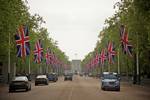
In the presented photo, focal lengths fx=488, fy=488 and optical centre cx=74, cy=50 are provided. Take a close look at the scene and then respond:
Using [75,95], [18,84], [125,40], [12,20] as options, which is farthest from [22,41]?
[75,95]

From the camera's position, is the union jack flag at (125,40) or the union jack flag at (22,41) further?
the union jack flag at (125,40)

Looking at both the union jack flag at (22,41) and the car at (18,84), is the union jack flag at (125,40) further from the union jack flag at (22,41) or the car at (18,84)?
the car at (18,84)

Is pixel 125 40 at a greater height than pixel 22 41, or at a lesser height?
greater

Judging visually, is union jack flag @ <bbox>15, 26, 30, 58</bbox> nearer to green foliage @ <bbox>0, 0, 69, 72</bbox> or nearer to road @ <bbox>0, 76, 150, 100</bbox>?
green foliage @ <bbox>0, 0, 69, 72</bbox>

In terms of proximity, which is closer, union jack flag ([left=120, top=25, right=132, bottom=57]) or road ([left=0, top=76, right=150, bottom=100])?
road ([left=0, top=76, right=150, bottom=100])

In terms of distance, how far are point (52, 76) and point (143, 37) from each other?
115 feet

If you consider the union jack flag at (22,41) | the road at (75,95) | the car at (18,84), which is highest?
the union jack flag at (22,41)

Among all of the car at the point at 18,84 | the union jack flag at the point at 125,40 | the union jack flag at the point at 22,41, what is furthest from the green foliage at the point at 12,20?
the union jack flag at the point at 125,40

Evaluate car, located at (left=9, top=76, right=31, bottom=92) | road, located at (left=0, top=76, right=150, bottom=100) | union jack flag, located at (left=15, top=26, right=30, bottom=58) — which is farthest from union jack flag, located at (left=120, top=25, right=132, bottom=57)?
car, located at (left=9, top=76, right=31, bottom=92)

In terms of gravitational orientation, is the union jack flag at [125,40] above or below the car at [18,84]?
above

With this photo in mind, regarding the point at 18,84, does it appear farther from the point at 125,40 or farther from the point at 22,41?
the point at 125,40

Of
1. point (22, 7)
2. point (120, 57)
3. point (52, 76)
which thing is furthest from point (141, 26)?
point (52, 76)

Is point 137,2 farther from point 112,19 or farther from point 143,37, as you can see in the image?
point 112,19

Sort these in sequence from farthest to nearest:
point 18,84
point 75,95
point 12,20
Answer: point 12,20 < point 18,84 < point 75,95
